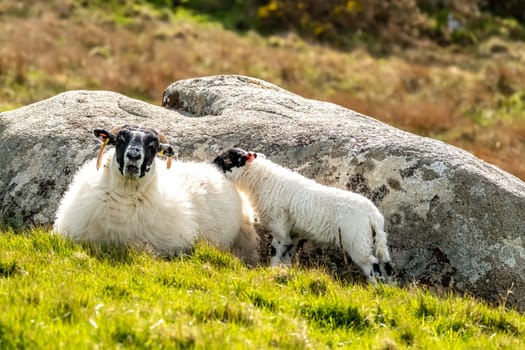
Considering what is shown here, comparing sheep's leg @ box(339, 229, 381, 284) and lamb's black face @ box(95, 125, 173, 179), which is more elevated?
lamb's black face @ box(95, 125, 173, 179)

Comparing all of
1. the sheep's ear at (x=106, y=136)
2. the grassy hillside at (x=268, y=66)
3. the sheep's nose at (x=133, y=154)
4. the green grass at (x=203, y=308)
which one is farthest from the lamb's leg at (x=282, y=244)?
the grassy hillside at (x=268, y=66)

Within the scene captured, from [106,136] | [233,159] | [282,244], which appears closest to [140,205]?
[106,136]

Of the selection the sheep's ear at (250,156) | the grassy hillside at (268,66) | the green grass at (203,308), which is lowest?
the grassy hillside at (268,66)

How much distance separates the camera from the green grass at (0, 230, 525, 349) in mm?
5336

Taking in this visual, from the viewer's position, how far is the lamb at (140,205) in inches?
327

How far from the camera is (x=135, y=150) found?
8078 mm

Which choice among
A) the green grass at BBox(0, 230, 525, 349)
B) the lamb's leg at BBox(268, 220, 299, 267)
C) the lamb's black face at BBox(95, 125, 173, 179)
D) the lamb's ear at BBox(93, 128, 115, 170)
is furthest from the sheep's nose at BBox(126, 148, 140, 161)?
the lamb's leg at BBox(268, 220, 299, 267)

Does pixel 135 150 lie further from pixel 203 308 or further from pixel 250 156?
pixel 203 308

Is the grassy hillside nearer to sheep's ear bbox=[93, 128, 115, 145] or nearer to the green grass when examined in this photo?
the green grass

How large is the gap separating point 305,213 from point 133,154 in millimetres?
2120

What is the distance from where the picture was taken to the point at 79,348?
4996 mm

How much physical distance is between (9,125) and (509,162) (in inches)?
396

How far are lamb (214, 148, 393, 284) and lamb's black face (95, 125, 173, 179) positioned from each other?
1464mm

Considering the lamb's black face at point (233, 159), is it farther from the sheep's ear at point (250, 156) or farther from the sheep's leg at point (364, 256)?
the sheep's leg at point (364, 256)
